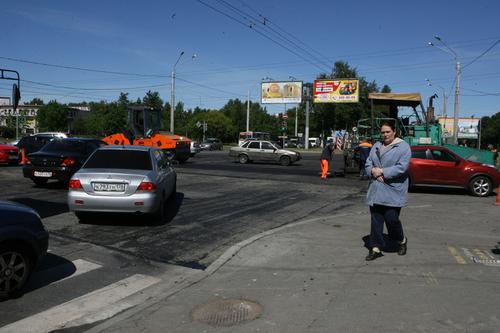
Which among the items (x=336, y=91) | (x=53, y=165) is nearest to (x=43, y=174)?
(x=53, y=165)

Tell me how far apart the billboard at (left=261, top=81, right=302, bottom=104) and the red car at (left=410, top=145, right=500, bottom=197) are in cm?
5178

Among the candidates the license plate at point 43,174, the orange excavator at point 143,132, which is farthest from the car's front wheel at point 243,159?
the license plate at point 43,174

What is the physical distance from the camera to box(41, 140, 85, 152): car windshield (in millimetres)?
14172

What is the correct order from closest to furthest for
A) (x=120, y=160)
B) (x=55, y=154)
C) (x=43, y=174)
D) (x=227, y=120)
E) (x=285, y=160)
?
1. (x=120, y=160)
2. (x=43, y=174)
3. (x=55, y=154)
4. (x=285, y=160)
5. (x=227, y=120)

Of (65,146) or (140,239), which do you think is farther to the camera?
(65,146)

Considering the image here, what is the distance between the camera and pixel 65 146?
47.1 feet

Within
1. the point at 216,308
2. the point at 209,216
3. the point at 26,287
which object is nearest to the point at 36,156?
the point at 209,216

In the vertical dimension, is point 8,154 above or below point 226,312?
above

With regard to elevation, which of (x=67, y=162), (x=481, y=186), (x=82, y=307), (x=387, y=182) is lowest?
(x=82, y=307)

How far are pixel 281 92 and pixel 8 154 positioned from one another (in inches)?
1947

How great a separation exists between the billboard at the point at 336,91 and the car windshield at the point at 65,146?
167 feet

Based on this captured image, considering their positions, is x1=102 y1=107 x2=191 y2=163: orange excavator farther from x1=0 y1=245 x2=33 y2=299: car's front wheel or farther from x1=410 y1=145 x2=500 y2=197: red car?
x1=0 y1=245 x2=33 y2=299: car's front wheel

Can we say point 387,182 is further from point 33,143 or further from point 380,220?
point 33,143

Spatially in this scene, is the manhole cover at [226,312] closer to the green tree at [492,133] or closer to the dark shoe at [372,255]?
the dark shoe at [372,255]
